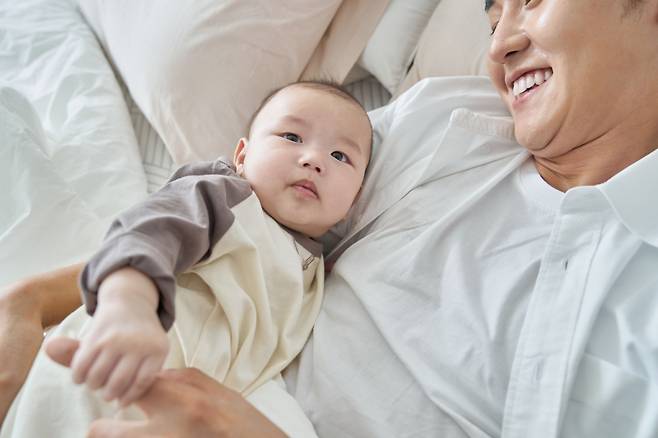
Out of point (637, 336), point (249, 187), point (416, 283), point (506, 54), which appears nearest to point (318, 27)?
point (506, 54)

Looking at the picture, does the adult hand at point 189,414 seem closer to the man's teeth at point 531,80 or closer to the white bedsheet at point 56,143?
the white bedsheet at point 56,143

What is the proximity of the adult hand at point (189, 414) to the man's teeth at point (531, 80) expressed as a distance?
721 mm

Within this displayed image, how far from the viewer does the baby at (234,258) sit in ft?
1.97

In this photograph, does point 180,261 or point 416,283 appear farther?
point 416,283

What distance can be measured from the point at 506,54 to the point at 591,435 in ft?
2.15

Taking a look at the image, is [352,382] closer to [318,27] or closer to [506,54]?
[506,54]

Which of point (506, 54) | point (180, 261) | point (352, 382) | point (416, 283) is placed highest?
point (506, 54)

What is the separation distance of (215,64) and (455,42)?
1.96 feet

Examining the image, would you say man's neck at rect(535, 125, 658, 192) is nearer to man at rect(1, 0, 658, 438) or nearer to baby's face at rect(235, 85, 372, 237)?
man at rect(1, 0, 658, 438)

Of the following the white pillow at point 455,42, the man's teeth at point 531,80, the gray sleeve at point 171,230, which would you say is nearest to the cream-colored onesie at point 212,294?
the gray sleeve at point 171,230

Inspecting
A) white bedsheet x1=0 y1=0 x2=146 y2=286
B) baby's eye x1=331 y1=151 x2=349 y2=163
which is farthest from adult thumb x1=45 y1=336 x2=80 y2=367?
baby's eye x1=331 y1=151 x2=349 y2=163

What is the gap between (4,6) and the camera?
70.9 inches

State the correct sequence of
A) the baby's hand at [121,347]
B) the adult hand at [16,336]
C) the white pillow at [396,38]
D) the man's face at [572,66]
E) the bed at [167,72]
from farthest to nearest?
the white pillow at [396,38] → the bed at [167,72] → the man's face at [572,66] → the adult hand at [16,336] → the baby's hand at [121,347]

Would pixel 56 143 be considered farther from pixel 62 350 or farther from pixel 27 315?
pixel 62 350
